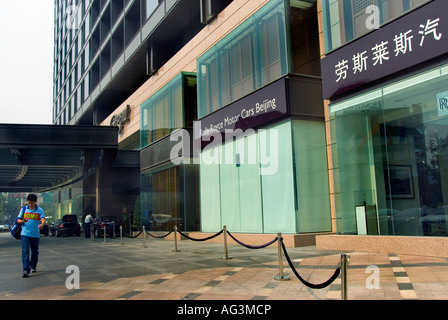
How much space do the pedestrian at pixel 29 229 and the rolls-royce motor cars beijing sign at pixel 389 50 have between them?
28.8ft

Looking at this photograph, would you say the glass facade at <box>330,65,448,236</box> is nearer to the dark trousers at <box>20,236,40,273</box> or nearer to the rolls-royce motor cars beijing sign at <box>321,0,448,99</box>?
the rolls-royce motor cars beijing sign at <box>321,0,448,99</box>

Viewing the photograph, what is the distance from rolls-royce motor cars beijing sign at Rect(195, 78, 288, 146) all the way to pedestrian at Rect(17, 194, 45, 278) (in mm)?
7935

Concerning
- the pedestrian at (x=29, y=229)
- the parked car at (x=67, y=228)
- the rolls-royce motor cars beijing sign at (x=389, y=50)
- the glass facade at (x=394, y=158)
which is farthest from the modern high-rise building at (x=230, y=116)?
the parked car at (x=67, y=228)

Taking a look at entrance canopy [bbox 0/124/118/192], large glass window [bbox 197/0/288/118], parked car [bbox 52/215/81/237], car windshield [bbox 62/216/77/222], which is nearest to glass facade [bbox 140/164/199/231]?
large glass window [bbox 197/0/288/118]

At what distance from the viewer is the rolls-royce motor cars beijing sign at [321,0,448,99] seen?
9.05 m

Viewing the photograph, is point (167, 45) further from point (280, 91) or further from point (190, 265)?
point (190, 265)

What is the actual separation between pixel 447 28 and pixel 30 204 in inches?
405

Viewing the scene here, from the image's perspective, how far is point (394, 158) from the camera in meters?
10.9

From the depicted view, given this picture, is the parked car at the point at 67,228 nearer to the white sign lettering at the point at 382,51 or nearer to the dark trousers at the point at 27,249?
the dark trousers at the point at 27,249

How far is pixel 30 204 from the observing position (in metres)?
9.75

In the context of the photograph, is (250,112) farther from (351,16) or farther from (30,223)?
(30,223)

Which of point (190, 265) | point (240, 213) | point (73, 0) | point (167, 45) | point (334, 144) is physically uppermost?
point (73, 0)

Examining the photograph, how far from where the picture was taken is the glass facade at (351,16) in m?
10.4
